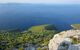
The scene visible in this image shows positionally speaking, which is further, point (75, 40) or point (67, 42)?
point (75, 40)

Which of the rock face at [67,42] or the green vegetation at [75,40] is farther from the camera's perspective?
the green vegetation at [75,40]

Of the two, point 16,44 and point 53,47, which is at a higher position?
point 53,47

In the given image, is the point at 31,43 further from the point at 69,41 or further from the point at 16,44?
the point at 69,41

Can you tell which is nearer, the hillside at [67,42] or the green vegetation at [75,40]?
the hillside at [67,42]

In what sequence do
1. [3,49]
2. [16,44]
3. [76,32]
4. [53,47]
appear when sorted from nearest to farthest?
1. [53,47]
2. [76,32]
3. [3,49]
4. [16,44]

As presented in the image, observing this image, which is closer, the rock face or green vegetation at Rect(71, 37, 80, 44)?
the rock face

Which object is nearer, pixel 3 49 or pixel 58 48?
pixel 58 48

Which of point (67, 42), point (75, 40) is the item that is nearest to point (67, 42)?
point (67, 42)

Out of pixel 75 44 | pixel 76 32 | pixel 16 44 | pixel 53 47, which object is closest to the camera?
pixel 75 44

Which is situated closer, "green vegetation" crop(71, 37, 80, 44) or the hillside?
the hillside

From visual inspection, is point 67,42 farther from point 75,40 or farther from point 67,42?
point 75,40

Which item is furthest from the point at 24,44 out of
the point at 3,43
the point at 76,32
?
the point at 76,32
